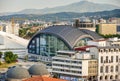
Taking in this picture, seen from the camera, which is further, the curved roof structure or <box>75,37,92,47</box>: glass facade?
<box>75,37,92,47</box>: glass facade

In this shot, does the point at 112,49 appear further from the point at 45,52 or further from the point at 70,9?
the point at 70,9

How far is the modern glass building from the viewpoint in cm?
2342

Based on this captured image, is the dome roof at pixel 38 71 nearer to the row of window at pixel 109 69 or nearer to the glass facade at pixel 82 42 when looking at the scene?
the row of window at pixel 109 69

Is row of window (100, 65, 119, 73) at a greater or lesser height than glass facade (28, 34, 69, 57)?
lesser

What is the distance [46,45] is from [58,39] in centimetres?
130

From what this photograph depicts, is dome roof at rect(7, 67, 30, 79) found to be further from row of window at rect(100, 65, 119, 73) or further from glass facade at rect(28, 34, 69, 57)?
glass facade at rect(28, 34, 69, 57)

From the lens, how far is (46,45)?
25.1 m

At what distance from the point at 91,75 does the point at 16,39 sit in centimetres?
1563

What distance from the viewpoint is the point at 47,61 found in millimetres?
24609

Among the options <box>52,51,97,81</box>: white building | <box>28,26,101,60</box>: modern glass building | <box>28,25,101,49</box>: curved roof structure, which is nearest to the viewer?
<box>52,51,97,81</box>: white building

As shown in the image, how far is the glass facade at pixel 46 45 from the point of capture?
24.1 meters

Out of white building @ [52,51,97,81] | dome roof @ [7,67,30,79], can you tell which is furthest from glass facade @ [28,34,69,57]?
dome roof @ [7,67,30,79]

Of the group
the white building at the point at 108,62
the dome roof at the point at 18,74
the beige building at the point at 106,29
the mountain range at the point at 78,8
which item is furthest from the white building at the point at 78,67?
the mountain range at the point at 78,8

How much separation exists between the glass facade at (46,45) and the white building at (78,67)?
3.95 meters
